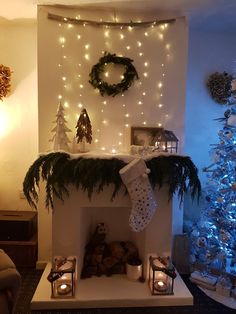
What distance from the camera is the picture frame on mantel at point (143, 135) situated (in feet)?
8.63

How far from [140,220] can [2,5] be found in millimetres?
2330

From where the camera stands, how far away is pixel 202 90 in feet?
10.4

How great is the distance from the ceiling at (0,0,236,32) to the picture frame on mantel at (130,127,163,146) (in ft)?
3.69

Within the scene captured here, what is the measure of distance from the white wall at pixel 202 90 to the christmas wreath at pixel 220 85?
0.06 meters

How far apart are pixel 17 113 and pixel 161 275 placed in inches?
88.2

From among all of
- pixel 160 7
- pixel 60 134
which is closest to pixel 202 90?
pixel 160 7

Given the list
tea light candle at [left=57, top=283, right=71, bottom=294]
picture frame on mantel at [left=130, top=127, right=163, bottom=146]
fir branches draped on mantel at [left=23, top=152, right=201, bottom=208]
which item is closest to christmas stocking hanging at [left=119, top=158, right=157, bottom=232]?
fir branches draped on mantel at [left=23, top=152, right=201, bottom=208]

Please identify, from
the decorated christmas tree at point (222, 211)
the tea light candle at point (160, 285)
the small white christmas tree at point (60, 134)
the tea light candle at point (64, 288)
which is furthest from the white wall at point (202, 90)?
→ the tea light candle at point (64, 288)

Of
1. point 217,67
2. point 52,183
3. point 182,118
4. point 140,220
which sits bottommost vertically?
point 140,220

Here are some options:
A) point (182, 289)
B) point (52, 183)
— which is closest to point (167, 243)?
point (182, 289)

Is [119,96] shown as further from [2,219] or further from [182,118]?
[2,219]

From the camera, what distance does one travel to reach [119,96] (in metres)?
2.63

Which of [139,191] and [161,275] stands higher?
[139,191]

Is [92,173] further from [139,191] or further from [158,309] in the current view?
[158,309]
